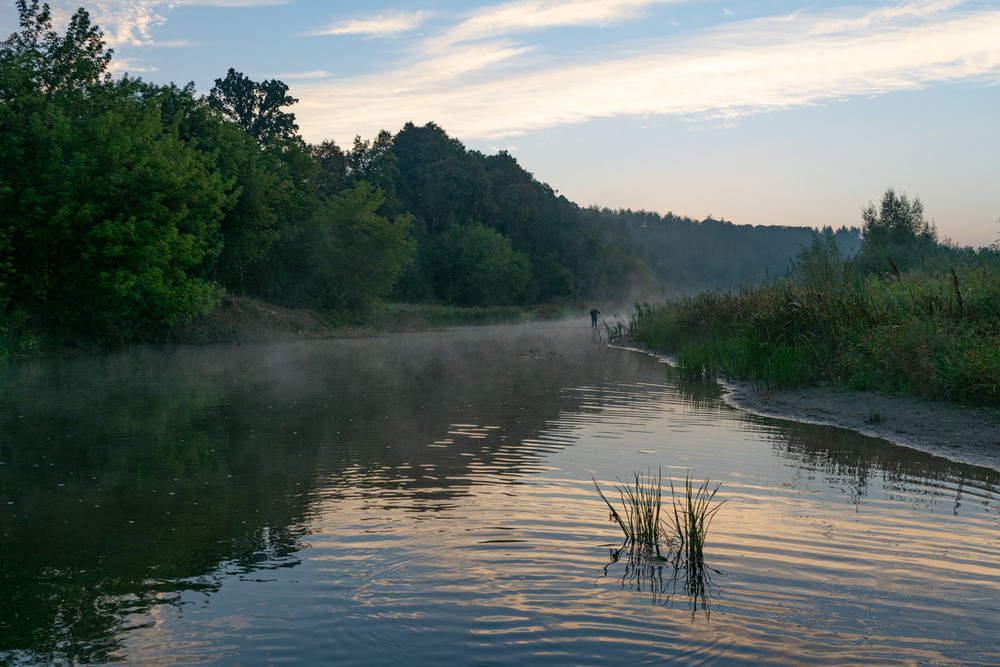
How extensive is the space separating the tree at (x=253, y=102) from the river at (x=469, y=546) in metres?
75.8

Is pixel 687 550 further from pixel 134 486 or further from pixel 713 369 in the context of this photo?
pixel 713 369

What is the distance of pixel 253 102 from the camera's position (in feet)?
282

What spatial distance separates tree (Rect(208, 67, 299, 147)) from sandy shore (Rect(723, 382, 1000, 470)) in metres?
77.0

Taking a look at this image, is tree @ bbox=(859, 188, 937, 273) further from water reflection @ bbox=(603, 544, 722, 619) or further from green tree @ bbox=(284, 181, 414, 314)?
water reflection @ bbox=(603, 544, 722, 619)

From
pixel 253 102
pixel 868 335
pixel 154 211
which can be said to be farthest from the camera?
pixel 253 102

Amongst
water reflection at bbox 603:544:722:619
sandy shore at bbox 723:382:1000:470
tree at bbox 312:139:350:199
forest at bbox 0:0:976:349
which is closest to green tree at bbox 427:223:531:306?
forest at bbox 0:0:976:349

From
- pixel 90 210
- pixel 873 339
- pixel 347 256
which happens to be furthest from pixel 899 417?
pixel 347 256

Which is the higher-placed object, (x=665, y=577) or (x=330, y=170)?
(x=330, y=170)

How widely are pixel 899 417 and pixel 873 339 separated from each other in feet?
10.5

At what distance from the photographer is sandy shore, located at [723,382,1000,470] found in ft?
41.2

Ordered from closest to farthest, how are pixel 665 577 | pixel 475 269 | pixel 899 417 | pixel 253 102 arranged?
1. pixel 665 577
2. pixel 899 417
3. pixel 253 102
4. pixel 475 269

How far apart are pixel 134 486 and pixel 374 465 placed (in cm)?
320

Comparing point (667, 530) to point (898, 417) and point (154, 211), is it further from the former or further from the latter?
point (154, 211)

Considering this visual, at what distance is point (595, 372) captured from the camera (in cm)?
2698
